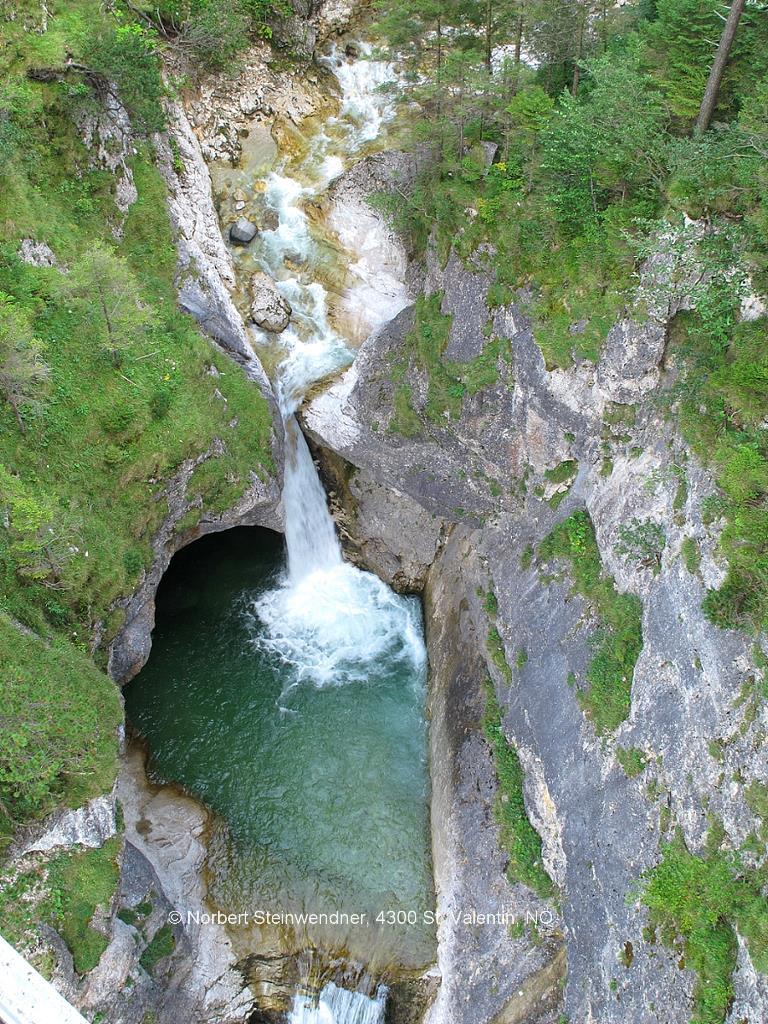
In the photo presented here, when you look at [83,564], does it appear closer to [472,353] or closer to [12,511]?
[12,511]

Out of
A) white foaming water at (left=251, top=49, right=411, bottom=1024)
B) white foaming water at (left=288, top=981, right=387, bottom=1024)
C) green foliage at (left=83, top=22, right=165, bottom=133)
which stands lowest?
white foaming water at (left=288, top=981, right=387, bottom=1024)

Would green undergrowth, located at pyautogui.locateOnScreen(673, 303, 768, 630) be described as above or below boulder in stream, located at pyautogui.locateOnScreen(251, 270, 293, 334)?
above

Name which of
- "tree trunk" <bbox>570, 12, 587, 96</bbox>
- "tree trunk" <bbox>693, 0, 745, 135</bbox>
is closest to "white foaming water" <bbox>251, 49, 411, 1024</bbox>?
"tree trunk" <bbox>570, 12, 587, 96</bbox>

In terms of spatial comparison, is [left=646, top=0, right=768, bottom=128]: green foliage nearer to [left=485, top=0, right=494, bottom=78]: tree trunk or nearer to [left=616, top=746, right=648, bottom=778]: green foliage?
[left=485, top=0, right=494, bottom=78]: tree trunk

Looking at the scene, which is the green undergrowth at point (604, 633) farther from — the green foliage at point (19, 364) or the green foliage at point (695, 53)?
the green foliage at point (19, 364)

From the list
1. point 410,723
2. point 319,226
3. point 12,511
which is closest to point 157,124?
point 319,226

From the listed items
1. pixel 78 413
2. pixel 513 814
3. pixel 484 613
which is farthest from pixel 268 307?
pixel 513 814

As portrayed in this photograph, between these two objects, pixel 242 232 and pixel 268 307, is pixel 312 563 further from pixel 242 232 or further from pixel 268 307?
pixel 242 232

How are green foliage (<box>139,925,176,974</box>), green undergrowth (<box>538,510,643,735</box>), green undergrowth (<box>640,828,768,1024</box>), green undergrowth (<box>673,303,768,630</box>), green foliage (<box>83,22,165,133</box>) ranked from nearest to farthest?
green undergrowth (<box>640,828,768,1024</box>) < green undergrowth (<box>673,303,768,630</box>) < green undergrowth (<box>538,510,643,735</box>) < green foliage (<box>139,925,176,974</box>) < green foliage (<box>83,22,165,133</box>)
